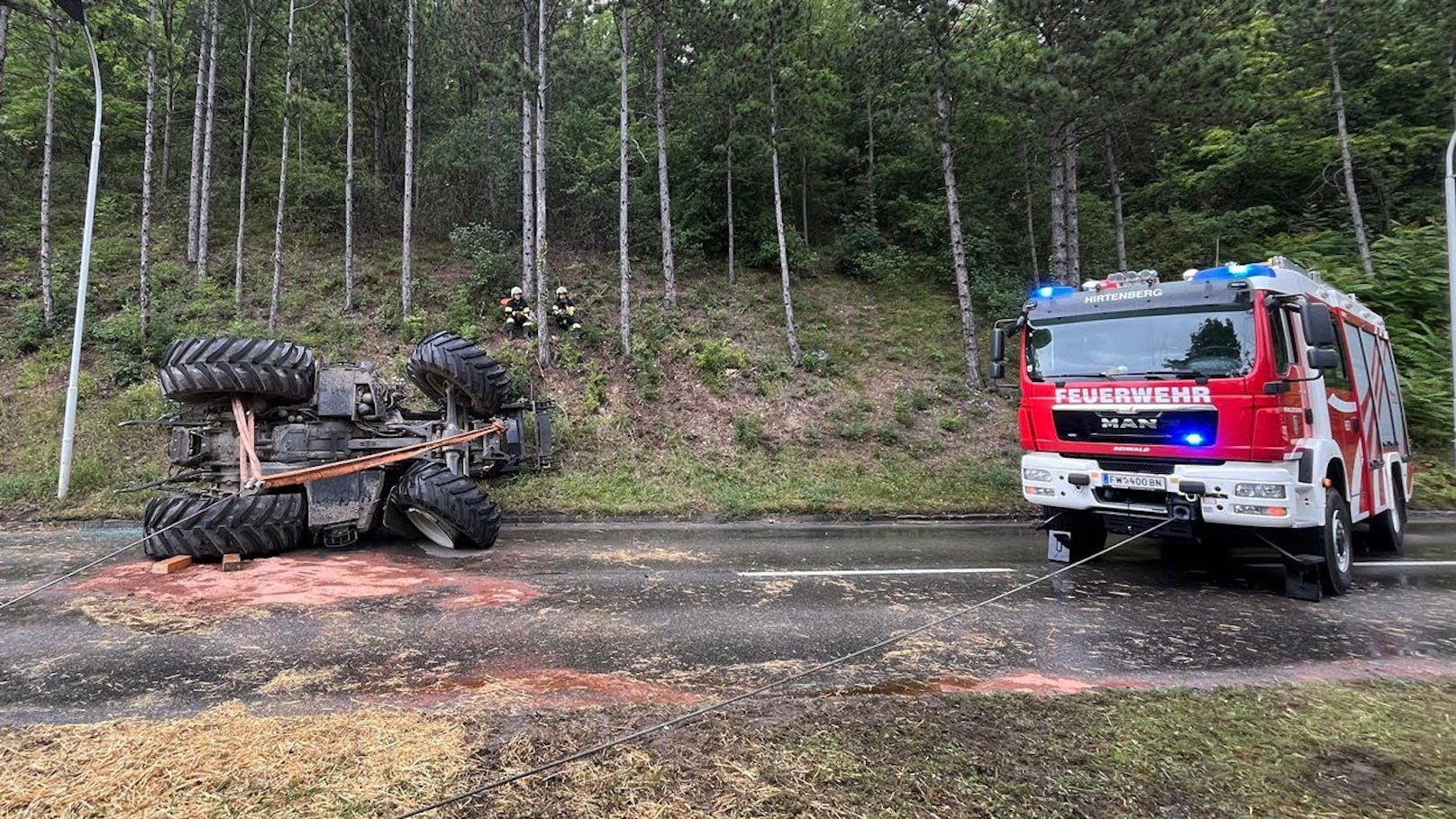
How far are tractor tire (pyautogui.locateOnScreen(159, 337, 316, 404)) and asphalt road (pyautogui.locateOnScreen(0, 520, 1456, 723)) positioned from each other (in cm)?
171

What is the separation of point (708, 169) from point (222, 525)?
16.1 metres

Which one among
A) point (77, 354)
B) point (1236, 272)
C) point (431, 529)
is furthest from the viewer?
point (77, 354)

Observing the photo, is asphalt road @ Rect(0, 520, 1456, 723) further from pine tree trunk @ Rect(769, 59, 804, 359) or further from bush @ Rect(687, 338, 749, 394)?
pine tree trunk @ Rect(769, 59, 804, 359)

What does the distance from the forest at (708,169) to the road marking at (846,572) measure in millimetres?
6158

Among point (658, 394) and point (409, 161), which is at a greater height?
point (409, 161)

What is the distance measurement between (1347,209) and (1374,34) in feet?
16.9

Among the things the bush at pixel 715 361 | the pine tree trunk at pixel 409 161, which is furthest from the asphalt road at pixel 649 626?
the pine tree trunk at pixel 409 161

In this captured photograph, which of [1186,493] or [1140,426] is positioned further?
[1140,426]

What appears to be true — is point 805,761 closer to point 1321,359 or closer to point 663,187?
point 1321,359

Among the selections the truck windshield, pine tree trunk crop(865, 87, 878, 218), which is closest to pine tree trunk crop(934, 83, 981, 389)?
pine tree trunk crop(865, 87, 878, 218)

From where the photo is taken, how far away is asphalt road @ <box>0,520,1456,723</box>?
3.83 meters

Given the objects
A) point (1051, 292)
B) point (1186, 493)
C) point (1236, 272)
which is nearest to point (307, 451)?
point (1051, 292)

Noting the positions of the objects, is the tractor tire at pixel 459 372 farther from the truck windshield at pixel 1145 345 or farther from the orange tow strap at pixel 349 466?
the truck windshield at pixel 1145 345

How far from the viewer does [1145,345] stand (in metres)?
Result: 6.15
